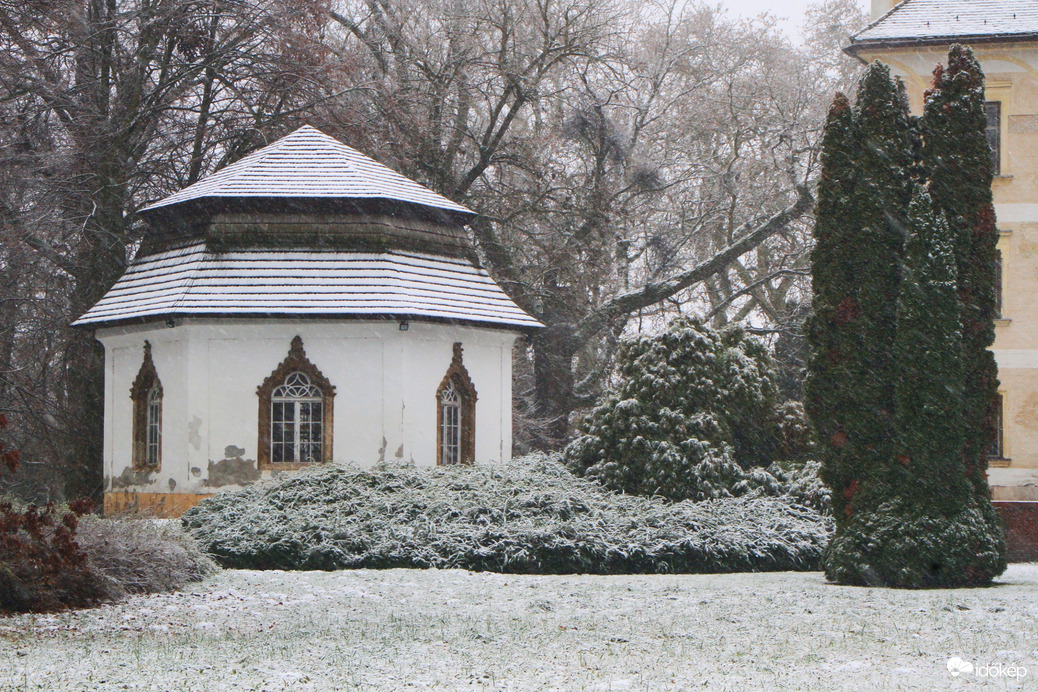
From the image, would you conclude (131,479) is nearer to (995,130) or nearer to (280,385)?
(280,385)

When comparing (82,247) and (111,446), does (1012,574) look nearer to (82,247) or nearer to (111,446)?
(111,446)

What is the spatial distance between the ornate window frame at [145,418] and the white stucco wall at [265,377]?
357 millimetres

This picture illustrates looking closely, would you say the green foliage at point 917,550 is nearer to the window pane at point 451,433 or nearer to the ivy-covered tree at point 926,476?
the ivy-covered tree at point 926,476

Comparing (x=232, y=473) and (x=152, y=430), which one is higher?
(x=152, y=430)

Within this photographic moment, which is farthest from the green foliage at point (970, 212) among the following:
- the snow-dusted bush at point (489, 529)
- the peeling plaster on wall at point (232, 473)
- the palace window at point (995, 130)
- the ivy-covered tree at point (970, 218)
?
the peeling plaster on wall at point (232, 473)

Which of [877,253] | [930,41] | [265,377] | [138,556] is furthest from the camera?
[930,41]

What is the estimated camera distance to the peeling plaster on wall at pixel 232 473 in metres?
19.8

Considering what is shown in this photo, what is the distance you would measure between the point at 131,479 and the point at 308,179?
19.2ft

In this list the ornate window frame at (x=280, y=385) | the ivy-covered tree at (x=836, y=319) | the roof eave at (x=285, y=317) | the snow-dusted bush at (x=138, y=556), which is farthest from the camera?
the ornate window frame at (x=280, y=385)

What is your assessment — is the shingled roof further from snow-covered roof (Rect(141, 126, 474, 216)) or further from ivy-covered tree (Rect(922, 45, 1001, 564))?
ivy-covered tree (Rect(922, 45, 1001, 564))

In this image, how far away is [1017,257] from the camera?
68.0 ft

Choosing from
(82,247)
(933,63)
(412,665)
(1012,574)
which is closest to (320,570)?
(412,665)

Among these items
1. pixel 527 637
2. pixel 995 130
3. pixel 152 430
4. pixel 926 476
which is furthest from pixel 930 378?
pixel 152 430

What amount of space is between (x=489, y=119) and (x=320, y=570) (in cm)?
1965
